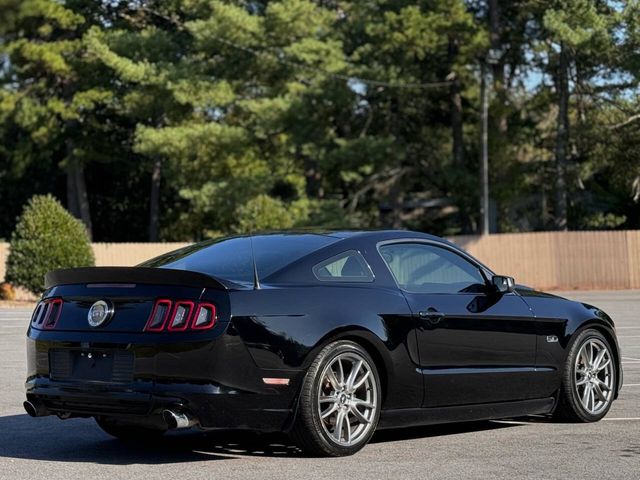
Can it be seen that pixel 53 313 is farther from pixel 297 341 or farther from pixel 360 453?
pixel 360 453

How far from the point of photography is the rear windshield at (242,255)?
8094mm

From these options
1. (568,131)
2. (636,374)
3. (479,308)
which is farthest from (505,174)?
(479,308)

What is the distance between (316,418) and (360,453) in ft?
1.86

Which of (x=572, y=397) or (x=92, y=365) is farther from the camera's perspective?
(x=572, y=397)

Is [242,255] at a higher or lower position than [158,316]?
higher

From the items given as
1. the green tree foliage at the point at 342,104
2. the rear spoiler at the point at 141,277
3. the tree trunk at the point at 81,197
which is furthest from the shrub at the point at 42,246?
the rear spoiler at the point at 141,277

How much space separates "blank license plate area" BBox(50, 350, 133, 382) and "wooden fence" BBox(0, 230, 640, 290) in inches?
1447

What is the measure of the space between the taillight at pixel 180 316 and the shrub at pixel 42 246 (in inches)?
1057

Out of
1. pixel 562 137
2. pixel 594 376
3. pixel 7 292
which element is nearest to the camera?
pixel 594 376

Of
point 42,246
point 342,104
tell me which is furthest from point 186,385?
point 342,104

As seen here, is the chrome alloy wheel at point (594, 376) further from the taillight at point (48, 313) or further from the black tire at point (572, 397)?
the taillight at point (48, 313)

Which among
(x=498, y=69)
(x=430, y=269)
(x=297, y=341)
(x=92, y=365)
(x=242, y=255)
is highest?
(x=498, y=69)

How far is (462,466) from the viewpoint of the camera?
301 inches

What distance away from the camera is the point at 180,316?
7.61 m
